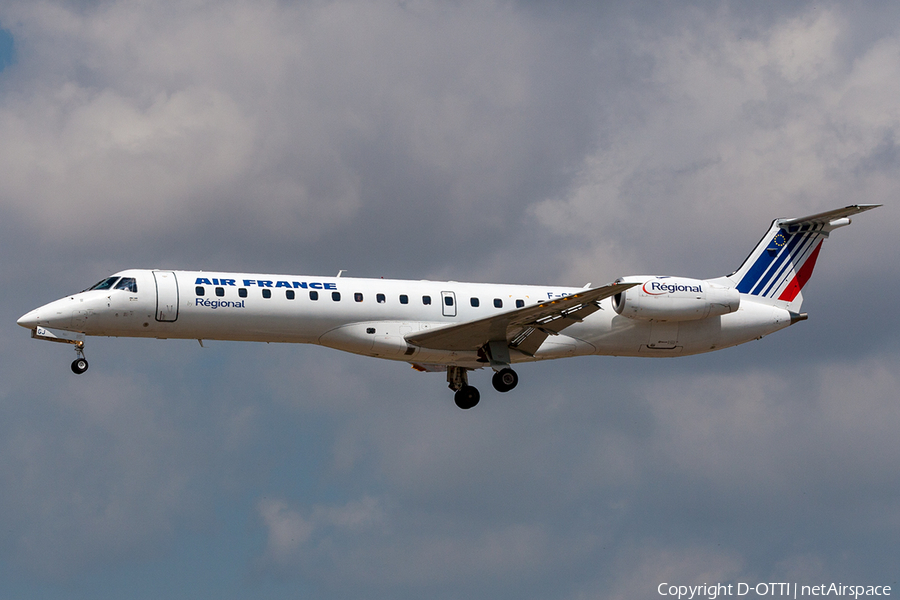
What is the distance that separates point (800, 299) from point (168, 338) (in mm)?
22108

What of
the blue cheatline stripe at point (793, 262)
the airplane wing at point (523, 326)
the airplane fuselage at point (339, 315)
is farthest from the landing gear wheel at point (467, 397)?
the blue cheatline stripe at point (793, 262)

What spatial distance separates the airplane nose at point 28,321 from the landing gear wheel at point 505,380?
14.3 meters

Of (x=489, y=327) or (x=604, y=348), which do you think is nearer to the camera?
(x=489, y=327)

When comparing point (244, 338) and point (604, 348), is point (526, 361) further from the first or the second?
point (244, 338)

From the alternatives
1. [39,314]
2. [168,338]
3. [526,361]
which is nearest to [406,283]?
[526,361]

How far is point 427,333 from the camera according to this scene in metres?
38.0

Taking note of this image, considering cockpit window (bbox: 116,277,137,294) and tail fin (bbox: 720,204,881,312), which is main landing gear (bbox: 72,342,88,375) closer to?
cockpit window (bbox: 116,277,137,294)

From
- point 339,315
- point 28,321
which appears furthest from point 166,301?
point 339,315

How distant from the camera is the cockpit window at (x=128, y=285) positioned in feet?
120

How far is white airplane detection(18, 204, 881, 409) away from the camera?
120ft

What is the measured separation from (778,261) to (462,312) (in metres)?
12.2

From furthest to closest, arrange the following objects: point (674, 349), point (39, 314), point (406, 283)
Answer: point (674, 349), point (406, 283), point (39, 314)

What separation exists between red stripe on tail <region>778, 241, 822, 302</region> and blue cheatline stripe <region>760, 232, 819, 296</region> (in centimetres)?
20

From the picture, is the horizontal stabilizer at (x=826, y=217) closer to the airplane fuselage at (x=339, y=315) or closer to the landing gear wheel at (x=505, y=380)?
the airplane fuselage at (x=339, y=315)
